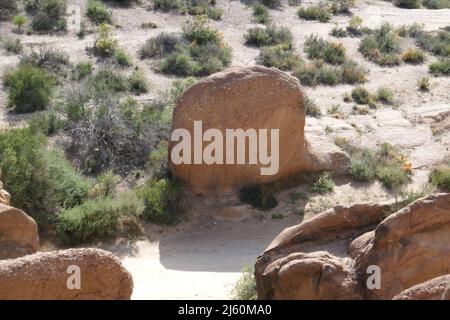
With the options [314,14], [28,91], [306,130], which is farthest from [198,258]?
[314,14]

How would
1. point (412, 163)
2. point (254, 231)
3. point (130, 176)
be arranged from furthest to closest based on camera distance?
point (412, 163), point (130, 176), point (254, 231)

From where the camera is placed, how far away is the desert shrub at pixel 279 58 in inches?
842

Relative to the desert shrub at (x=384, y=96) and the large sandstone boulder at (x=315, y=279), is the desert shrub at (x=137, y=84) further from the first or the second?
the large sandstone boulder at (x=315, y=279)

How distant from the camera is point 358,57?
76.0 feet

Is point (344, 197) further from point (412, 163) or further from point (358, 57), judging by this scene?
point (358, 57)

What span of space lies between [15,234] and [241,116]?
5470 millimetres

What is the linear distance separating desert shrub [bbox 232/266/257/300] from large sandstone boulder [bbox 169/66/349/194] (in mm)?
3848

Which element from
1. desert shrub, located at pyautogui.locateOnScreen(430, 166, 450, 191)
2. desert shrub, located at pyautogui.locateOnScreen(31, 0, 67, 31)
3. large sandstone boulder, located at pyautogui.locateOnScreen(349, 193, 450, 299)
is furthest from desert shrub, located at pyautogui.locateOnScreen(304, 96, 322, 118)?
large sandstone boulder, located at pyautogui.locateOnScreen(349, 193, 450, 299)

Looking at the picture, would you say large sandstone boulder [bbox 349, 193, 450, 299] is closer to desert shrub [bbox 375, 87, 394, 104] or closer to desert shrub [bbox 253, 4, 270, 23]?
desert shrub [bbox 375, 87, 394, 104]

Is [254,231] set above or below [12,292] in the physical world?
below
